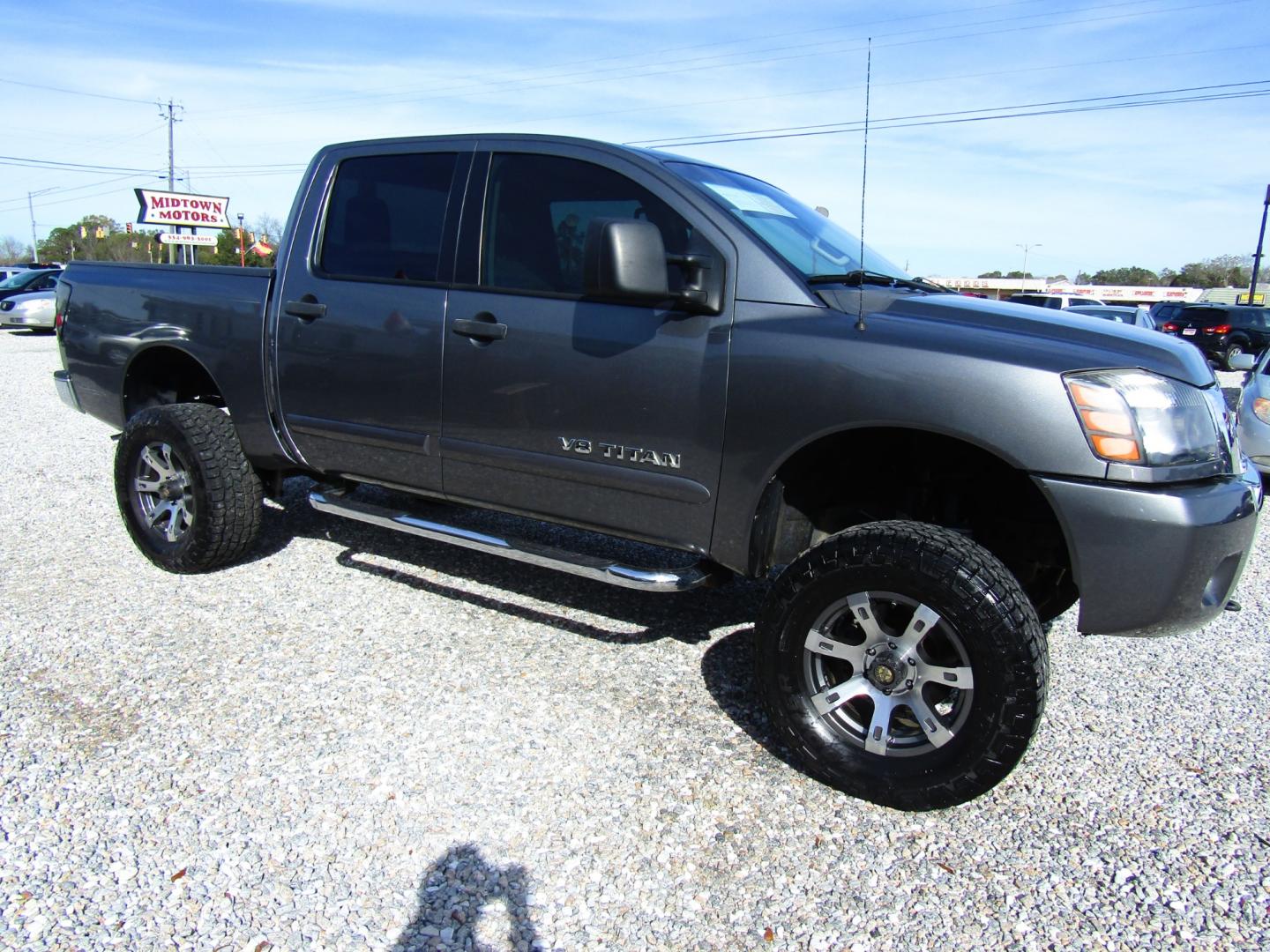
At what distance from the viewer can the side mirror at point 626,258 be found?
9.53ft

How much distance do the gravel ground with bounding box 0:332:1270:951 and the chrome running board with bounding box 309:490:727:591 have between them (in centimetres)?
47

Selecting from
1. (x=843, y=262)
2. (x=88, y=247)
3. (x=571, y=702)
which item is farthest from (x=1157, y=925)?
(x=88, y=247)

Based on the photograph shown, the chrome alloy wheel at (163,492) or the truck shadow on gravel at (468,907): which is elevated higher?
the chrome alloy wheel at (163,492)

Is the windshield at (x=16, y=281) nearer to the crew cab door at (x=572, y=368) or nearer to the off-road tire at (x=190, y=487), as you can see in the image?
the off-road tire at (x=190, y=487)

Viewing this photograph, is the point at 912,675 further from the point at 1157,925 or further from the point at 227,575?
the point at 227,575

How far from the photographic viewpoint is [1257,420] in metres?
7.10

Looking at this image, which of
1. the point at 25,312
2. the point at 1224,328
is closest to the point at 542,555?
the point at 25,312

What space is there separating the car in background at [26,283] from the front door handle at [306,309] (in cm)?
2303

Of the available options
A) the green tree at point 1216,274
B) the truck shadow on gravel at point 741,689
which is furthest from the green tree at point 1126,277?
the truck shadow on gravel at point 741,689

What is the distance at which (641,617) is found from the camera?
4.19 meters

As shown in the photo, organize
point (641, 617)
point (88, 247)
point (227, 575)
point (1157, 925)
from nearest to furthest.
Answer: point (1157, 925) → point (641, 617) → point (227, 575) → point (88, 247)

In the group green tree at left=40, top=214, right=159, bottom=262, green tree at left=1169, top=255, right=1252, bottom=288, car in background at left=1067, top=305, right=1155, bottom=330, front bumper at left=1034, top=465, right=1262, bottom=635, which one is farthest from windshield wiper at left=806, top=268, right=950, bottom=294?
green tree at left=1169, top=255, right=1252, bottom=288

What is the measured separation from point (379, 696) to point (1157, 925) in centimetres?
249

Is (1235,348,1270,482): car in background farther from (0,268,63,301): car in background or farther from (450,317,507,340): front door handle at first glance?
(0,268,63,301): car in background
